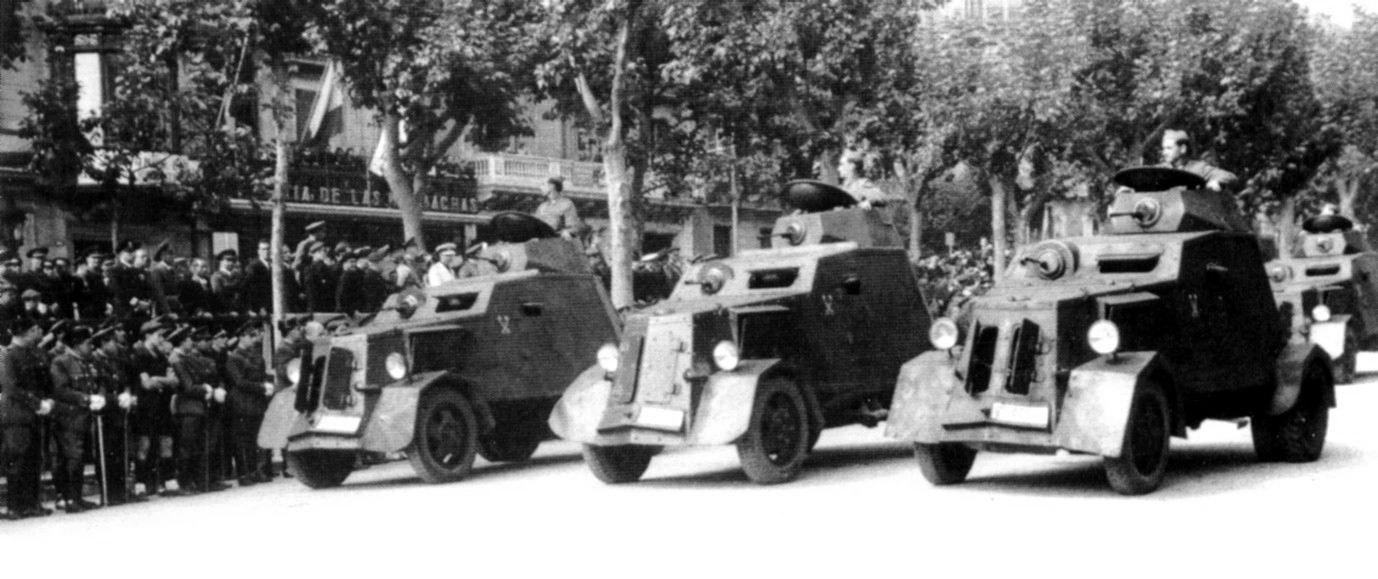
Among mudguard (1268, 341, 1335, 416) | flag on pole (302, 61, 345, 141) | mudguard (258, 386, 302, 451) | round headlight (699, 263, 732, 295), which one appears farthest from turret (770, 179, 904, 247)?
flag on pole (302, 61, 345, 141)

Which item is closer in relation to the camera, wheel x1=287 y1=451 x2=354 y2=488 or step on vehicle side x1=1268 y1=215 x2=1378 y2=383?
wheel x1=287 y1=451 x2=354 y2=488

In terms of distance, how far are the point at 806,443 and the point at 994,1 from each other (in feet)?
244

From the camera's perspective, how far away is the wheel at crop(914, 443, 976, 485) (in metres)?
12.9

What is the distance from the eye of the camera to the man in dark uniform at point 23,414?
557 inches

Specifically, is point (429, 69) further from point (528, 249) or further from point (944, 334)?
point (944, 334)

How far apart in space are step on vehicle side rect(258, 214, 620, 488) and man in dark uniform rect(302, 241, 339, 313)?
288 inches

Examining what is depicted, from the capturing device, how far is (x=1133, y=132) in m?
38.2

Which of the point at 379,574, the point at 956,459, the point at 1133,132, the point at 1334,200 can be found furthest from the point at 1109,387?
the point at 1334,200

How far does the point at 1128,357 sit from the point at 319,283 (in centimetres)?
1478

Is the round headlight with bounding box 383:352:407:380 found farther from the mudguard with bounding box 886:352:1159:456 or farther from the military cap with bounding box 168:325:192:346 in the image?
the mudguard with bounding box 886:352:1159:456

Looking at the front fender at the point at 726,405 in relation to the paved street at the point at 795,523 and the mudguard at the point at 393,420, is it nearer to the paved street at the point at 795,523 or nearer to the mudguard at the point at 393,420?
the paved street at the point at 795,523

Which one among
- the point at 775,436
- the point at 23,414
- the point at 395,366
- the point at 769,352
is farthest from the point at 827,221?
the point at 23,414

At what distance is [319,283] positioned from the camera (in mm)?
24609

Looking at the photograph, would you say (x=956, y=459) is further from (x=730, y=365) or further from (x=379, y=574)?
(x=379, y=574)
